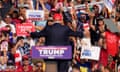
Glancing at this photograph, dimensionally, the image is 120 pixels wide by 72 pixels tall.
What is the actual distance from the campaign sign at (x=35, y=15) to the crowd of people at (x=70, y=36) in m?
0.05

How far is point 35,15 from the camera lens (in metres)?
7.29

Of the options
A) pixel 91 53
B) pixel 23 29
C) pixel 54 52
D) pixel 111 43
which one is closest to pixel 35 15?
pixel 23 29

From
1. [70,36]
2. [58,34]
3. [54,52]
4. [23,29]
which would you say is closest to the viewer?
[54,52]

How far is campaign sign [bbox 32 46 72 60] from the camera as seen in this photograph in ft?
21.8

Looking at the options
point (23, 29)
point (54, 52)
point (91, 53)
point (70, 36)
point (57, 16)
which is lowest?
point (91, 53)

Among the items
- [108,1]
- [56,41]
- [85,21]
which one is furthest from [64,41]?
[108,1]

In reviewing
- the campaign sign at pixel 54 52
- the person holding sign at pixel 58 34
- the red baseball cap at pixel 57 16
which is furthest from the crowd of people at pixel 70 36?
the campaign sign at pixel 54 52

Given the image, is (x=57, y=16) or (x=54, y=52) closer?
(x=54, y=52)

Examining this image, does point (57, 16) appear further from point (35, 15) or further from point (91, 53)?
point (91, 53)

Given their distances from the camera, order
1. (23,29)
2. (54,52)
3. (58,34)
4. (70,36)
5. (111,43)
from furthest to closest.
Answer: (111,43) → (23,29) → (70,36) → (58,34) → (54,52)

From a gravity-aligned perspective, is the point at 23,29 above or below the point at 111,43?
above

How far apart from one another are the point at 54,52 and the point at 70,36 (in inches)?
21.8

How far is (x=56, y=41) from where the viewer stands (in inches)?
269

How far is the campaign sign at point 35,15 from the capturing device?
728 centimetres
